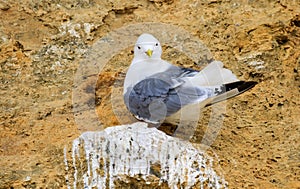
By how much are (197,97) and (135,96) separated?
1.38 ft

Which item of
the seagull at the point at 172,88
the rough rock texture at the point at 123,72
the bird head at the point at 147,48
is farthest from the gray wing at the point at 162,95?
the bird head at the point at 147,48

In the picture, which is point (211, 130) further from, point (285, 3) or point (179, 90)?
point (285, 3)

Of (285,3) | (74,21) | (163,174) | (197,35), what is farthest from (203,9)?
(163,174)

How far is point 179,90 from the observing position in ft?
12.7

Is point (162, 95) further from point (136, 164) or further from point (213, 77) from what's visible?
point (136, 164)

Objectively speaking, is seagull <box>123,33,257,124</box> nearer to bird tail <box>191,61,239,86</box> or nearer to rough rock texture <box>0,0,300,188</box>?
bird tail <box>191,61,239,86</box>

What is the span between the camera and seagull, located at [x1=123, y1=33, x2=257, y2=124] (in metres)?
3.83

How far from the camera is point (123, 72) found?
14.7 ft

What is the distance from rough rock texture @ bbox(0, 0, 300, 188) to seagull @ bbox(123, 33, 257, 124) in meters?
0.20

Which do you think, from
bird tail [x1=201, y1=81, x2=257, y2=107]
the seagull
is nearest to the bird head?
the seagull

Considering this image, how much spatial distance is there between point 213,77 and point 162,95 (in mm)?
348

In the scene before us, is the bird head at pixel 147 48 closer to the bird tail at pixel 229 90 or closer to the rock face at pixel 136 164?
the bird tail at pixel 229 90

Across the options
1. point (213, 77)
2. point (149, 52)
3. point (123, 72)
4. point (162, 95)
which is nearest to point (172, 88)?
point (162, 95)

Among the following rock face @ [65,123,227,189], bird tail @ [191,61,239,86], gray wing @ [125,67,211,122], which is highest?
bird tail @ [191,61,239,86]
